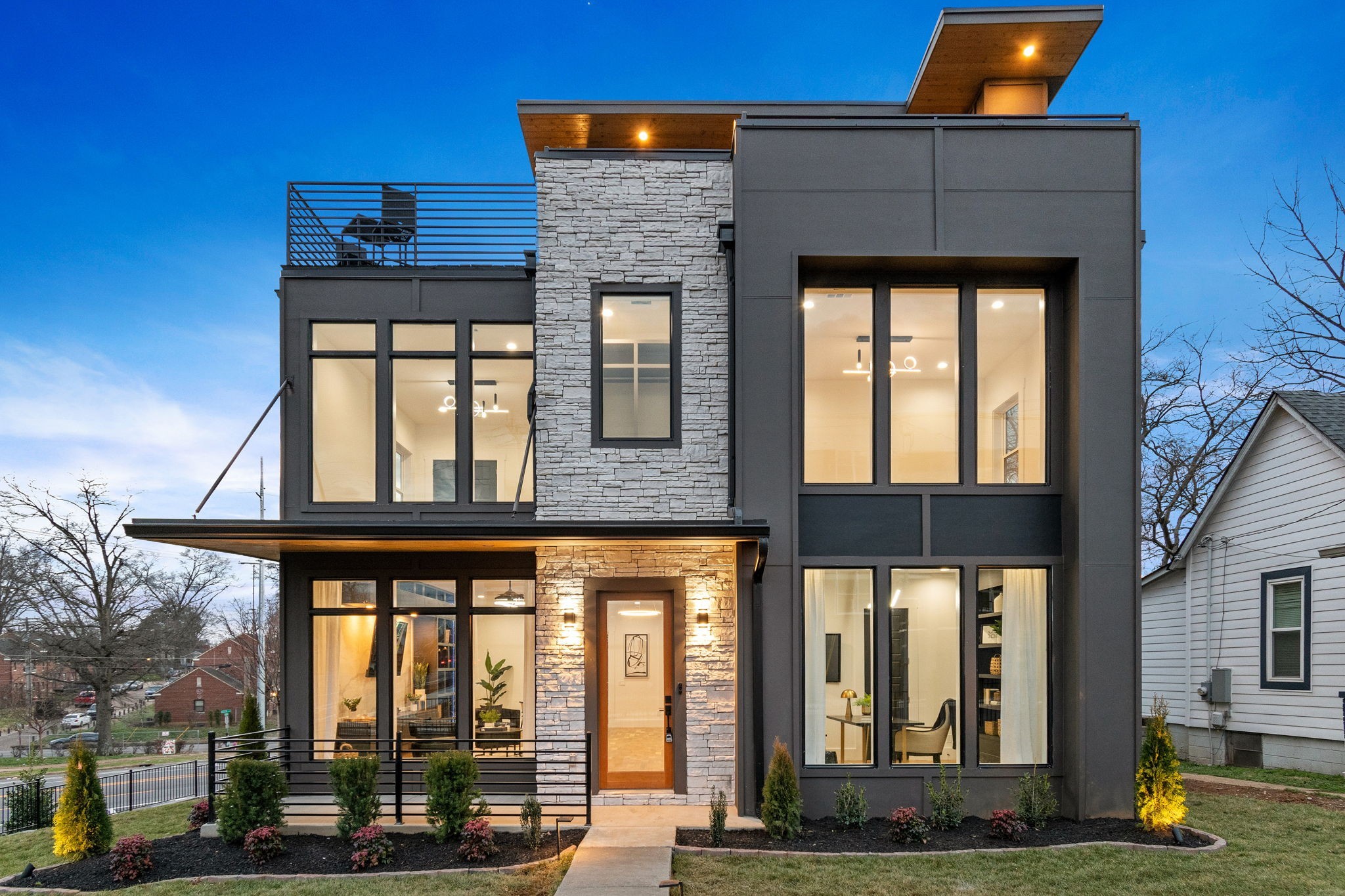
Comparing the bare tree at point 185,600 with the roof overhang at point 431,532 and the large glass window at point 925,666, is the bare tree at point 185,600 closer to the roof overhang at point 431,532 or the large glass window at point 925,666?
the roof overhang at point 431,532

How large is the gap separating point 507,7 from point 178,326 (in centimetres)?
4817

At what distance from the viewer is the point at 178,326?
298ft

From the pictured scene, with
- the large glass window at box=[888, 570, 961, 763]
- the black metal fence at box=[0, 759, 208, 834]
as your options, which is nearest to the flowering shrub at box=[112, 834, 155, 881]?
the black metal fence at box=[0, 759, 208, 834]

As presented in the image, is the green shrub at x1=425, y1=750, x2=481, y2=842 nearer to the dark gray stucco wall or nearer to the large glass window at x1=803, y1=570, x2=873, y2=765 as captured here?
the dark gray stucco wall

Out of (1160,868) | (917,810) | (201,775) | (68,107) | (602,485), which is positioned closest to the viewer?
(1160,868)

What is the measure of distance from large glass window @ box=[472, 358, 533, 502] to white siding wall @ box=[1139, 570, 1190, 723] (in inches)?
443

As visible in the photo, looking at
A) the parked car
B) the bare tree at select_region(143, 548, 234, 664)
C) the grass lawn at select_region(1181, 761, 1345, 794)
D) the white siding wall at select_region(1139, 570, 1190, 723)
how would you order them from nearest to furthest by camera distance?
the grass lawn at select_region(1181, 761, 1345, 794) < the white siding wall at select_region(1139, 570, 1190, 723) < the bare tree at select_region(143, 548, 234, 664) < the parked car

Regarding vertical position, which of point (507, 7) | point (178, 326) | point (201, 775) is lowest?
point (201, 775)

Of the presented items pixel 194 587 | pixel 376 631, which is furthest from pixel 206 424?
pixel 376 631

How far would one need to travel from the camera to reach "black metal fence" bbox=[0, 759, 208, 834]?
11.0m

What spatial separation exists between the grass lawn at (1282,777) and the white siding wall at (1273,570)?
0.54m

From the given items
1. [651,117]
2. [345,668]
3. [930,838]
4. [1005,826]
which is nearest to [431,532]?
[345,668]

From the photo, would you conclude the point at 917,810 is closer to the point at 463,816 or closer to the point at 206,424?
the point at 463,816

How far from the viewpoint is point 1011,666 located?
8914 millimetres
